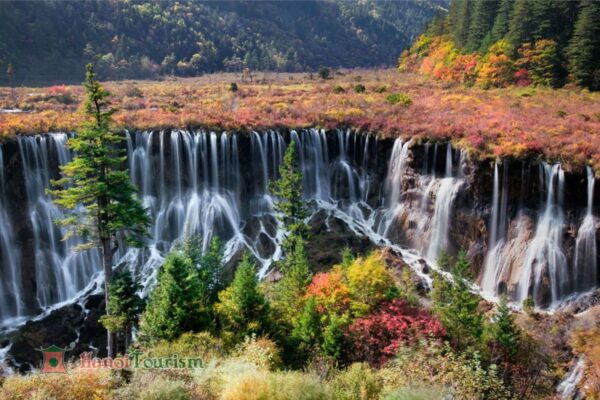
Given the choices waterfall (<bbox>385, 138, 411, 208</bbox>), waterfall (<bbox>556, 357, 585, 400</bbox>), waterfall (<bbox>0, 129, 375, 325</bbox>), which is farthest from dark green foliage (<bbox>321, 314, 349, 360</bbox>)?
waterfall (<bbox>385, 138, 411, 208</bbox>)

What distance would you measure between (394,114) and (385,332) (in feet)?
120

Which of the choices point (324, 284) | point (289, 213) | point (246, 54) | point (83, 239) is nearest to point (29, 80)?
point (246, 54)

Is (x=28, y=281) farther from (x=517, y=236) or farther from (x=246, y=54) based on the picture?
(x=246, y=54)

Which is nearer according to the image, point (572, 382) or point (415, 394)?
point (415, 394)

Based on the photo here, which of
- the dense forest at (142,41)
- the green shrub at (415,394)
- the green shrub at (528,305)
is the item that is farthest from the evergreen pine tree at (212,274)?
the dense forest at (142,41)

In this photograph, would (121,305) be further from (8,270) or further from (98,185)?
(8,270)

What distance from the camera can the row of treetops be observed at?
4156 cm

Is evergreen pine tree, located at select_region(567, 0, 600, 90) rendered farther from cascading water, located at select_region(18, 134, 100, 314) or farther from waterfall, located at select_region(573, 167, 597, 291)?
cascading water, located at select_region(18, 134, 100, 314)

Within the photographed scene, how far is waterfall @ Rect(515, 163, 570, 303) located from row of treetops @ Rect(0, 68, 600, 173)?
1.81 meters

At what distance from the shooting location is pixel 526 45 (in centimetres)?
7006

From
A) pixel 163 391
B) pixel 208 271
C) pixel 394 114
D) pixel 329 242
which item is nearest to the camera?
pixel 163 391

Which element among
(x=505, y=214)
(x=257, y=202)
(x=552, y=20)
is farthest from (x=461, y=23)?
(x=257, y=202)

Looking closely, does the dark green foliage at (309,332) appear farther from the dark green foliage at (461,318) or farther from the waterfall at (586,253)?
the waterfall at (586,253)

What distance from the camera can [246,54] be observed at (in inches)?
5861
